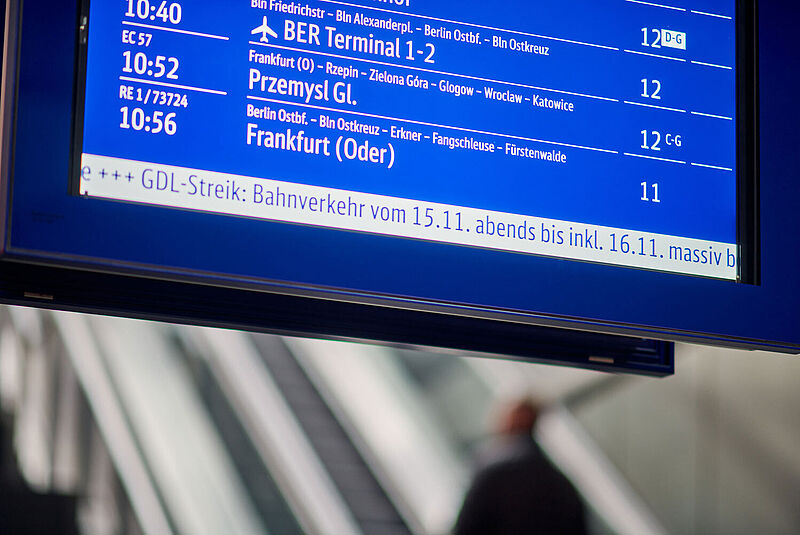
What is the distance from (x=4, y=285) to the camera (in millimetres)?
2348

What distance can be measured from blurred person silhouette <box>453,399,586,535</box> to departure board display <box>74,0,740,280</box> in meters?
1.56

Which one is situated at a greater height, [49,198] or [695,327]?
[49,198]

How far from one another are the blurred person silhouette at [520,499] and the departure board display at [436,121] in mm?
1564

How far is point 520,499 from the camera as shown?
399cm

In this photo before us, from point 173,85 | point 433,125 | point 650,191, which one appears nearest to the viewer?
point 173,85

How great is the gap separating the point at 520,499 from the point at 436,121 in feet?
6.21

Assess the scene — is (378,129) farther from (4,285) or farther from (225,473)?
(225,473)

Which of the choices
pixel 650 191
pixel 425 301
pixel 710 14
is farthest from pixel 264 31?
pixel 710 14

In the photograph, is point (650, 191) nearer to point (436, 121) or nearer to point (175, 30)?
point (436, 121)

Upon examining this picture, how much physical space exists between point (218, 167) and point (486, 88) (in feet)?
1.90

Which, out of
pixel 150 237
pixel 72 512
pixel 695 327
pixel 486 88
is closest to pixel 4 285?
pixel 150 237

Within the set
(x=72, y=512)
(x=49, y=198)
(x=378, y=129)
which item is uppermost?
(x=378, y=129)

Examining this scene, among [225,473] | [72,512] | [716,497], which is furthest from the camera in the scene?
[225,473]

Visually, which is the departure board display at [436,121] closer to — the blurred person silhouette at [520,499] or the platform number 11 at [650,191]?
the platform number 11 at [650,191]
